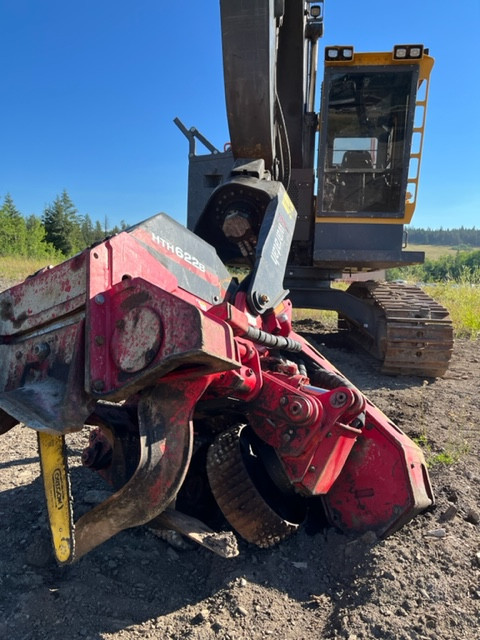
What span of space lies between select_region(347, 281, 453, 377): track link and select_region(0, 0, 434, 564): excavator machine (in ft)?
8.34

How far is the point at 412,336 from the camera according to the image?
530cm

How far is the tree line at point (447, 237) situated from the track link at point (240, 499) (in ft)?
398

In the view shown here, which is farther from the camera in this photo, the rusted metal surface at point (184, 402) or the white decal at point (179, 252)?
the white decal at point (179, 252)

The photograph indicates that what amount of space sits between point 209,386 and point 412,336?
12.5 feet

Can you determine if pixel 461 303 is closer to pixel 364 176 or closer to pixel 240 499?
pixel 364 176

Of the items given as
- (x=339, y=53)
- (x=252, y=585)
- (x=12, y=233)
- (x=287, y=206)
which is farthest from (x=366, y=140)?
(x=12, y=233)

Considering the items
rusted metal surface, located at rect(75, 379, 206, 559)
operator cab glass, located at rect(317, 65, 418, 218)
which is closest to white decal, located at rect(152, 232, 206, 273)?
rusted metal surface, located at rect(75, 379, 206, 559)

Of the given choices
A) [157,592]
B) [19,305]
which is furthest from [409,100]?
[157,592]

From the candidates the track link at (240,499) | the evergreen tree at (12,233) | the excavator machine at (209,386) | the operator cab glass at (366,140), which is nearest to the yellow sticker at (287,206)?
the excavator machine at (209,386)

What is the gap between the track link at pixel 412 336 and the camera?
17.4 ft

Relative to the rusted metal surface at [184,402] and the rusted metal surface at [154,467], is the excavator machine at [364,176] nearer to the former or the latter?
the rusted metal surface at [184,402]

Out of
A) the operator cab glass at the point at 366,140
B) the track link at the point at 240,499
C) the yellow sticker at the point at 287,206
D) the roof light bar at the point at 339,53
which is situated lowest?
the track link at the point at 240,499

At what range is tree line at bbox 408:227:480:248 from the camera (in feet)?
387

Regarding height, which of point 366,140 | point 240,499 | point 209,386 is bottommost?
point 240,499
